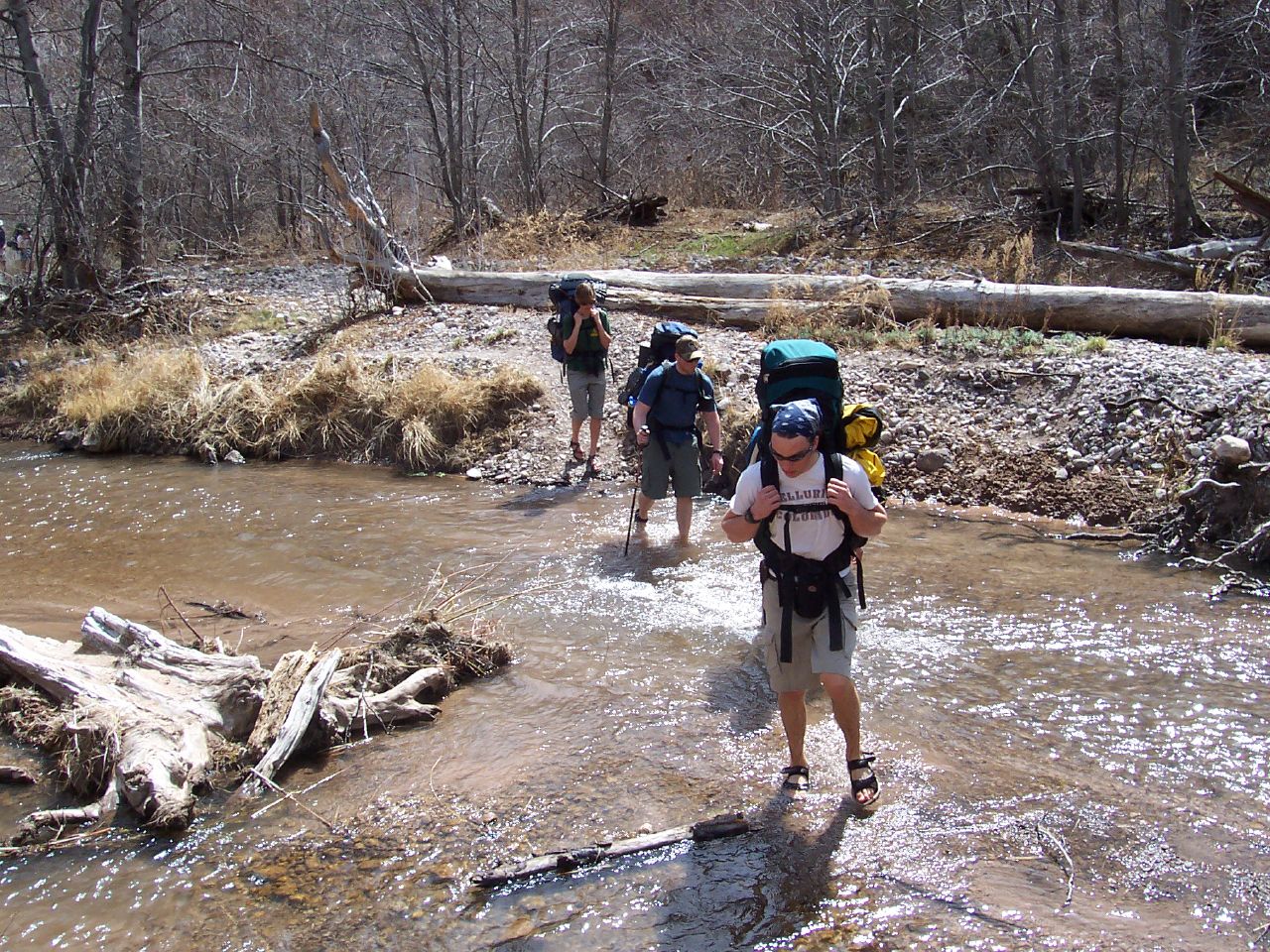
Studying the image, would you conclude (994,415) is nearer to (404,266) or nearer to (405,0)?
(404,266)

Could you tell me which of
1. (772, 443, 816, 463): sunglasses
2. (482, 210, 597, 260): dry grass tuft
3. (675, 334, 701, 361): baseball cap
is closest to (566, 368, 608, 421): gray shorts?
(675, 334, 701, 361): baseball cap


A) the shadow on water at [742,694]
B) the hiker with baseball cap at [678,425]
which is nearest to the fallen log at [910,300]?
the hiker with baseball cap at [678,425]

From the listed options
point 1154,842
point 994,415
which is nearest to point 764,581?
point 1154,842

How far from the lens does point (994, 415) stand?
965 centimetres

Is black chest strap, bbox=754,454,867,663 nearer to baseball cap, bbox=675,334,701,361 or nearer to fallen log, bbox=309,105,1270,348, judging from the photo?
baseball cap, bbox=675,334,701,361

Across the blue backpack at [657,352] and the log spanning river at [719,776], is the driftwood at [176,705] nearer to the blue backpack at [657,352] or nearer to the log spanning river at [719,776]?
the log spanning river at [719,776]

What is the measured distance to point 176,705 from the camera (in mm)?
5320

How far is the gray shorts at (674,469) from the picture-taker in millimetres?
8094

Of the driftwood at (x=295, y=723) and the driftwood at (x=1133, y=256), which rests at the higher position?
the driftwood at (x=1133, y=256)

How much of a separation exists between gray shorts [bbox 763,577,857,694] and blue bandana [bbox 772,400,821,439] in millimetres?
751

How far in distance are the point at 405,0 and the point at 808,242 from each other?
9.39m

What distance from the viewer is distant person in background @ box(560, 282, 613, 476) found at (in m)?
9.71

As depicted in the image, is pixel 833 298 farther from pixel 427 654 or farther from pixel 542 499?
pixel 427 654

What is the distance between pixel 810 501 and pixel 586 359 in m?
5.94
